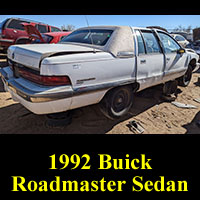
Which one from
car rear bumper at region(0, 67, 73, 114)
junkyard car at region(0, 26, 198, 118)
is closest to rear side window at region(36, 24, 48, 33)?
junkyard car at region(0, 26, 198, 118)

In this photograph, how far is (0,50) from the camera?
6871 mm

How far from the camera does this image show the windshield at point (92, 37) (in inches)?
114

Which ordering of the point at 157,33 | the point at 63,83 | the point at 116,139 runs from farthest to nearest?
the point at 157,33 → the point at 116,139 → the point at 63,83

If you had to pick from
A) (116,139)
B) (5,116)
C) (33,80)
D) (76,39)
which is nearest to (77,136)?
(116,139)

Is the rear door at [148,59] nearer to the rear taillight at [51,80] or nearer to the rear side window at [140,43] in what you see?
the rear side window at [140,43]

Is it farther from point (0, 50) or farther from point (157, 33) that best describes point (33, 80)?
point (0, 50)

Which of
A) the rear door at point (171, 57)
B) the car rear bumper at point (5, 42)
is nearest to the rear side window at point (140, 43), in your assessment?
the rear door at point (171, 57)

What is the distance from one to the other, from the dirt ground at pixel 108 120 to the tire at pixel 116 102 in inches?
8.6

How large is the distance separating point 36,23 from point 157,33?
20.9 ft

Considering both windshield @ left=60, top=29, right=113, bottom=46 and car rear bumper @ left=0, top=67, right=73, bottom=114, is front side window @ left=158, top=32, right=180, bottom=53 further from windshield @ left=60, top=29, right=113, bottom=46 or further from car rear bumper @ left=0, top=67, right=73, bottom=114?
car rear bumper @ left=0, top=67, right=73, bottom=114

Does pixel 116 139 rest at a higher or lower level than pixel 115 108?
lower

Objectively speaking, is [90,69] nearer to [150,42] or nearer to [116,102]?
[116,102]

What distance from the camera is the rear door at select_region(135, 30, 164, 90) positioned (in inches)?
120

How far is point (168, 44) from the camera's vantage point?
401cm
